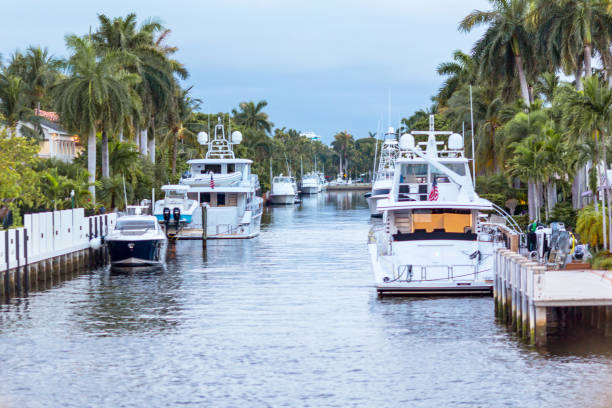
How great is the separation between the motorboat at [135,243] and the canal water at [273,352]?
4.36 meters

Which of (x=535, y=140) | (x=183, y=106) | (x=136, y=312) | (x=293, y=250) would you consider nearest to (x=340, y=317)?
(x=136, y=312)

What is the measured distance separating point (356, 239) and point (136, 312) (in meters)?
32.8

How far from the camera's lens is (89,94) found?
5762cm

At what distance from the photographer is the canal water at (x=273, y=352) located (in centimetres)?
2092

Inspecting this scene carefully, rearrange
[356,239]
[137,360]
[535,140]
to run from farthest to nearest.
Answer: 1. [356,239]
2. [535,140]
3. [137,360]

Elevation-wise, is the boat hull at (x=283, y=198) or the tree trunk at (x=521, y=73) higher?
the tree trunk at (x=521, y=73)

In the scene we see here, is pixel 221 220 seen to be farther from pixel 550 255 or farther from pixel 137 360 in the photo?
pixel 137 360

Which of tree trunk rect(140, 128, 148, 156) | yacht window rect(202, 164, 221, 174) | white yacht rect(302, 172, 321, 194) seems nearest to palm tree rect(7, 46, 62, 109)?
tree trunk rect(140, 128, 148, 156)

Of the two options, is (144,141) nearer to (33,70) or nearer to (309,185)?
(33,70)

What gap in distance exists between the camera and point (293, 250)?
182ft

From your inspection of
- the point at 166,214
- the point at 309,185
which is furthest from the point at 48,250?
the point at 309,185

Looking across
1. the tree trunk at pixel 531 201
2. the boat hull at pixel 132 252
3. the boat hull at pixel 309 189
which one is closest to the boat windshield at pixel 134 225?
the boat hull at pixel 132 252

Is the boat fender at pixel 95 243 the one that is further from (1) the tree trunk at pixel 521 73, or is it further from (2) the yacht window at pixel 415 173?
(1) the tree trunk at pixel 521 73

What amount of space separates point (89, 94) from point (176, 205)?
9.18 meters
